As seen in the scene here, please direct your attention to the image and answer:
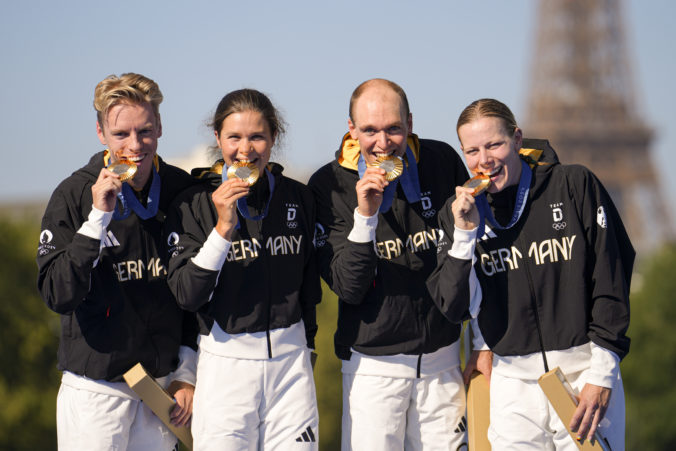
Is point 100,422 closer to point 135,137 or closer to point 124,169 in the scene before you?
point 124,169

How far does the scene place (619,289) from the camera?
18.3 ft

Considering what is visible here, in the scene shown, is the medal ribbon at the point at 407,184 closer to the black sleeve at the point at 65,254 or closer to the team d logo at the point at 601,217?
the team d logo at the point at 601,217

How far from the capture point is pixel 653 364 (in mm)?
35906

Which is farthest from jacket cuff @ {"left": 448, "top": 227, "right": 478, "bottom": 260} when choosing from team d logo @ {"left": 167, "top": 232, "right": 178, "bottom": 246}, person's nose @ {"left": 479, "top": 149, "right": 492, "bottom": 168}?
team d logo @ {"left": 167, "top": 232, "right": 178, "bottom": 246}

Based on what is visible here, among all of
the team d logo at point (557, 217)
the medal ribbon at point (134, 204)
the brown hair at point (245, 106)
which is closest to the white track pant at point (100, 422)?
the medal ribbon at point (134, 204)

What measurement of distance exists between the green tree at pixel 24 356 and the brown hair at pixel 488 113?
24.7 meters

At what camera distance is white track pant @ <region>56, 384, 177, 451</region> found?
5.74 metres

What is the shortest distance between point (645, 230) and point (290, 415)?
268 ft

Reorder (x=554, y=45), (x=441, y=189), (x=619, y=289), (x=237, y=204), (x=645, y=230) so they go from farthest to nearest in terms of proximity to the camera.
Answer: (x=554, y=45) < (x=645, y=230) < (x=441, y=189) < (x=237, y=204) < (x=619, y=289)

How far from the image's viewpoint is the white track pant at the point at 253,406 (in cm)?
577

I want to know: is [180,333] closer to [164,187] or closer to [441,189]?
[164,187]

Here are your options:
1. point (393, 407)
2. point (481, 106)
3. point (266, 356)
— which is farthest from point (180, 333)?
point (481, 106)

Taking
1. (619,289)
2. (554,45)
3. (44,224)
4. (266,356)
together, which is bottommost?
(266,356)

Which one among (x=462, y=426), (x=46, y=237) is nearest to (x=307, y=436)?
(x=462, y=426)
